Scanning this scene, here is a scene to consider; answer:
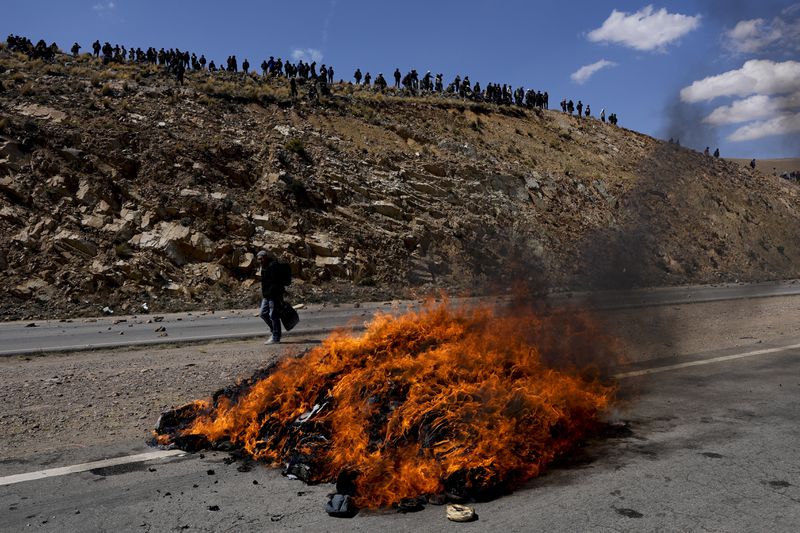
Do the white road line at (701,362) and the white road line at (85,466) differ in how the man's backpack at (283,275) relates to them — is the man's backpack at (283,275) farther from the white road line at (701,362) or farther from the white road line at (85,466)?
the white road line at (701,362)

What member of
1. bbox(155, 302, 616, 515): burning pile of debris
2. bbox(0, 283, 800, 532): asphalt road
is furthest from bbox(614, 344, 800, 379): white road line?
bbox(155, 302, 616, 515): burning pile of debris

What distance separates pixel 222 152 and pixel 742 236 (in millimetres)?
26696

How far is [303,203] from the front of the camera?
79.4 feet

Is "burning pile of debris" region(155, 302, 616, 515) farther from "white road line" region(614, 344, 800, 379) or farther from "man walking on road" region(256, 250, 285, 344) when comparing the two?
"man walking on road" region(256, 250, 285, 344)

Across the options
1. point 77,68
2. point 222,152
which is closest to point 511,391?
point 222,152

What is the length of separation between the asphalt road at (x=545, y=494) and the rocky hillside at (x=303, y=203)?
5.13 m

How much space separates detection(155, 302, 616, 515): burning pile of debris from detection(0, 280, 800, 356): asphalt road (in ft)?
10.5

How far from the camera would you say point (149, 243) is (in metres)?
19.7

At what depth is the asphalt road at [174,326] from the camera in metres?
10.9

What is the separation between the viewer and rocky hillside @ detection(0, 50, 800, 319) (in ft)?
57.8

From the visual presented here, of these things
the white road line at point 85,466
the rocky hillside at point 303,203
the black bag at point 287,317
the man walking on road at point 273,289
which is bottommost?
the white road line at point 85,466

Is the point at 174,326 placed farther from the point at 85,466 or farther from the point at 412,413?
the point at 412,413

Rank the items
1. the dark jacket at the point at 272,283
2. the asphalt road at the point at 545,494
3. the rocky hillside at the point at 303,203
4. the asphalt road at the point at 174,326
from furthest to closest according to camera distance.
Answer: the rocky hillside at the point at 303,203 < the asphalt road at the point at 174,326 < the dark jacket at the point at 272,283 < the asphalt road at the point at 545,494

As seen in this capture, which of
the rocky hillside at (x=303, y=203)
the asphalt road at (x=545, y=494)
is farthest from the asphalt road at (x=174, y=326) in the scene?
the asphalt road at (x=545, y=494)
